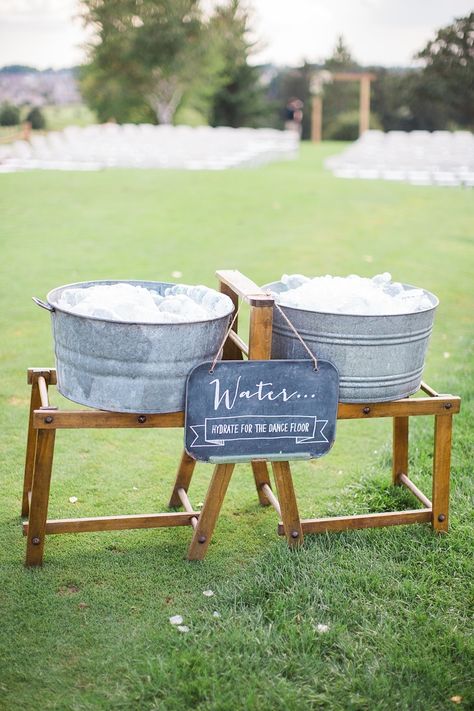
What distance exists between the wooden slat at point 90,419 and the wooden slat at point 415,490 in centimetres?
143

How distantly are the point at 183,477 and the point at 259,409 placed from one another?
97 centimetres

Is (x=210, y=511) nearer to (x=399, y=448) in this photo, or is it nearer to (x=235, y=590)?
(x=235, y=590)

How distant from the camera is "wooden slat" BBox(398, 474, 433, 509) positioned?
150 inches

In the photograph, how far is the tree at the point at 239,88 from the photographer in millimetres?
51656

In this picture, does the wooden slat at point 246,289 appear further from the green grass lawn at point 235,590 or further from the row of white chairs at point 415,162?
the row of white chairs at point 415,162

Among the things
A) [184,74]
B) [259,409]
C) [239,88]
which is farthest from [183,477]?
[239,88]

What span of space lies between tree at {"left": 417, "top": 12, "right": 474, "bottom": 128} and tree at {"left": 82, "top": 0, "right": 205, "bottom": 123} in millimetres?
35835

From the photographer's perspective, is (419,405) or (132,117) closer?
(419,405)

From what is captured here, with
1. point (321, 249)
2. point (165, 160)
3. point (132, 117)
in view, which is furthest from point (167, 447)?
point (132, 117)

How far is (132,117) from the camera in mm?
49531

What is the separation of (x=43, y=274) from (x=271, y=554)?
650 centimetres

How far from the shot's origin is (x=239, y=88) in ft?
175

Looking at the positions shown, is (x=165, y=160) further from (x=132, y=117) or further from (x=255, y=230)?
(x=132, y=117)

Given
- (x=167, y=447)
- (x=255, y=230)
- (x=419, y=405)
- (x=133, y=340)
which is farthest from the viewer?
(x=255, y=230)
